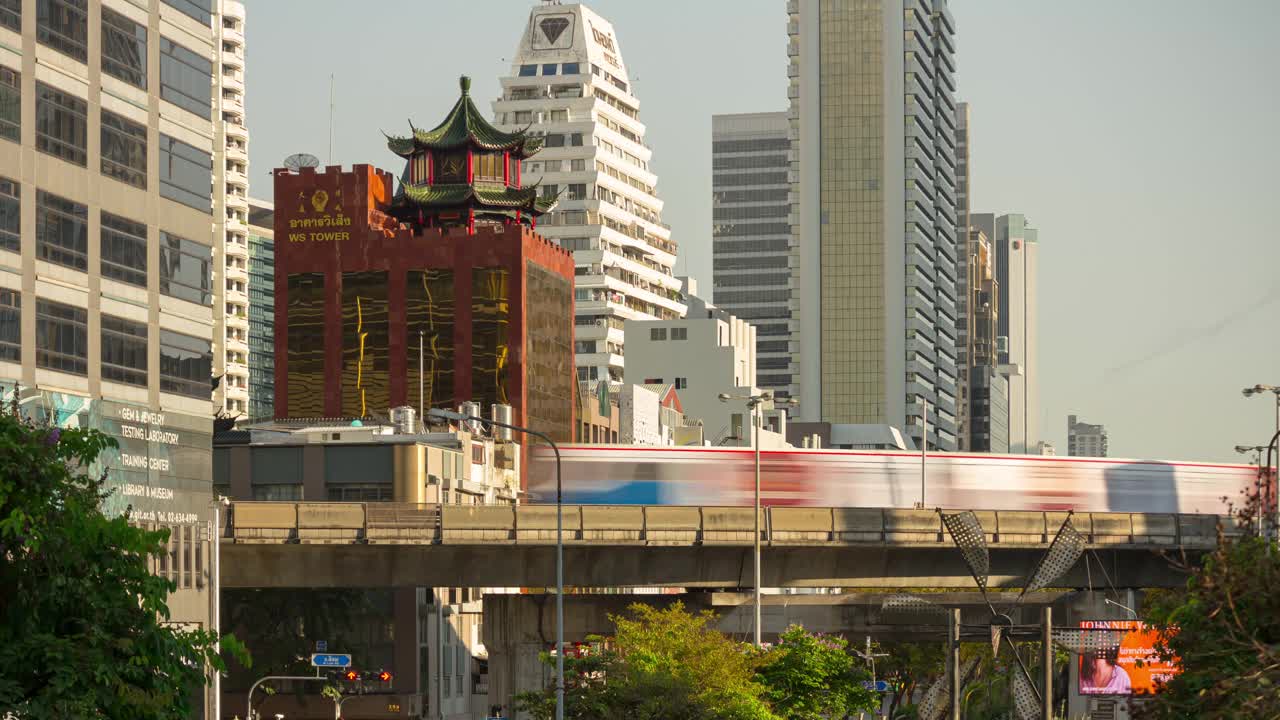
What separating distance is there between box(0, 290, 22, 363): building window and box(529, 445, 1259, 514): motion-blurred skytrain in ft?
150

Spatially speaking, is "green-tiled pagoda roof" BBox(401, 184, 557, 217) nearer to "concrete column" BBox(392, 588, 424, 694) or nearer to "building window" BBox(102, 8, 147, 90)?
"concrete column" BBox(392, 588, 424, 694)

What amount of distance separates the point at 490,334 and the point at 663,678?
96.3m

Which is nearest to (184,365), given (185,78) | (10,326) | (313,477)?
(185,78)

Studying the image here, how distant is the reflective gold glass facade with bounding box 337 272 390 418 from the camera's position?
166750 millimetres

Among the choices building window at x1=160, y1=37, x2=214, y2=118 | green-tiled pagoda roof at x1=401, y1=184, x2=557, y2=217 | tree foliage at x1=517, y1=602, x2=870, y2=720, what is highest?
green-tiled pagoda roof at x1=401, y1=184, x2=557, y2=217

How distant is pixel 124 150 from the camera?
71938 mm

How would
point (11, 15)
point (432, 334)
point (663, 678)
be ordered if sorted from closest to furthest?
point (11, 15) < point (663, 678) < point (432, 334)

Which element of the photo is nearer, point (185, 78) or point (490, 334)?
point (185, 78)

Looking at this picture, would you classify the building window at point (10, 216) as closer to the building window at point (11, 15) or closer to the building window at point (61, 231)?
the building window at point (61, 231)

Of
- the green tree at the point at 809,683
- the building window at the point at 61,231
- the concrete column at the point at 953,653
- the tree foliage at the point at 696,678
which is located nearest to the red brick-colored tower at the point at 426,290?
the tree foliage at the point at 696,678

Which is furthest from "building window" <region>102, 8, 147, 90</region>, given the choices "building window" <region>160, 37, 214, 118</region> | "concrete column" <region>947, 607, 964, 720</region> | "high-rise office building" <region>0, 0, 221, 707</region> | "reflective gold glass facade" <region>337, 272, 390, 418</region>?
"reflective gold glass facade" <region>337, 272, 390, 418</region>

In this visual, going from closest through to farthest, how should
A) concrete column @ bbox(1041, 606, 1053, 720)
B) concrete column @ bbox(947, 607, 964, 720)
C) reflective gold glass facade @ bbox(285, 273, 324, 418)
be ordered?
concrete column @ bbox(1041, 606, 1053, 720)
concrete column @ bbox(947, 607, 964, 720)
reflective gold glass facade @ bbox(285, 273, 324, 418)

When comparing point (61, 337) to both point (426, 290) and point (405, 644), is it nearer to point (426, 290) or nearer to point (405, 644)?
point (405, 644)

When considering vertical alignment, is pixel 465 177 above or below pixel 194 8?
above
